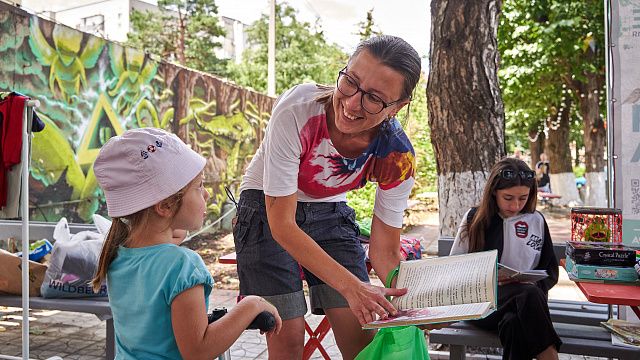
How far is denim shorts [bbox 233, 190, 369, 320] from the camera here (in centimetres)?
233

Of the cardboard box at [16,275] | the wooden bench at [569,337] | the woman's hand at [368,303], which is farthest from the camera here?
the cardboard box at [16,275]

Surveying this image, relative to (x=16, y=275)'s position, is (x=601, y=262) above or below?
above

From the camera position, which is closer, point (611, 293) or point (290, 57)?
point (611, 293)

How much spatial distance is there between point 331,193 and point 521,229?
1.68m

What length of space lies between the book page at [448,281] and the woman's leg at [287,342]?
0.41 meters

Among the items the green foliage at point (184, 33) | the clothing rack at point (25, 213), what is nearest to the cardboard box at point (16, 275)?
the clothing rack at point (25, 213)

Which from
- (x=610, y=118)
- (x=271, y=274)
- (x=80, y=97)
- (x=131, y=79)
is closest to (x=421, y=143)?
(x=131, y=79)

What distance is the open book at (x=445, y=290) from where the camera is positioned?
5.83ft

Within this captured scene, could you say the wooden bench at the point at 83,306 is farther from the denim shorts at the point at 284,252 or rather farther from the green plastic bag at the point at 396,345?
the green plastic bag at the point at 396,345

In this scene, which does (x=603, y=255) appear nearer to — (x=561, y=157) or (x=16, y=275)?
(x=16, y=275)

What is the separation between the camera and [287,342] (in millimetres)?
2305

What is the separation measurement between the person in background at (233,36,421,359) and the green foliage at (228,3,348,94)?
69.4ft

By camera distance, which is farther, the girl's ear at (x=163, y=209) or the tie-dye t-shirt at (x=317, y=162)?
the tie-dye t-shirt at (x=317, y=162)

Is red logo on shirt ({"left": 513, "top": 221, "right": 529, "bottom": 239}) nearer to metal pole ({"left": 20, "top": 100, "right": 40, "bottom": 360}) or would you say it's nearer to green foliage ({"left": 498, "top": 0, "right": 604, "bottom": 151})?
metal pole ({"left": 20, "top": 100, "right": 40, "bottom": 360})
